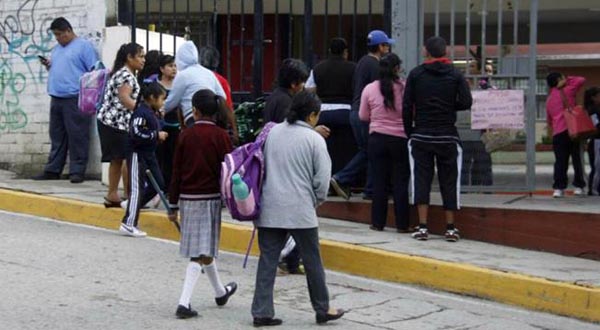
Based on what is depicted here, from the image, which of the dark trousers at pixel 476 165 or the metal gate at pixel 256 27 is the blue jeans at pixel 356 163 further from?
the metal gate at pixel 256 27

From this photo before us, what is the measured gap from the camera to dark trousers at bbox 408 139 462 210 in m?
9.62

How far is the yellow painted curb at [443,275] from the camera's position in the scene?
7879 mm

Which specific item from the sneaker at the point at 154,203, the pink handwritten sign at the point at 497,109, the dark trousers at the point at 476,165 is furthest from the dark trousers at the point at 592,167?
the sneaker at the point at 154,203

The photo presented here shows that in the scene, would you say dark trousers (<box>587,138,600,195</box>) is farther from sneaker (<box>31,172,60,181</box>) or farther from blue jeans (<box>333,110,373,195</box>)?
sneaker (<box>31,172,60,181</box>)

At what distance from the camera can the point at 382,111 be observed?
10055 mm

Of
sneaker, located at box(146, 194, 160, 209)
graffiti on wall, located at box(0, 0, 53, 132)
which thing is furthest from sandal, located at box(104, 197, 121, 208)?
graffiti on wall, located at box(0, 0, 53, 132)

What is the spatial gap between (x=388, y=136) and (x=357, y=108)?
97 cm

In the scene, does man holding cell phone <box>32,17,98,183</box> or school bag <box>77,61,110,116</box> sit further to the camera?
man holding cell phone <box>32,17,98,183</box>

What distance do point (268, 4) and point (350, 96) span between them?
5.66m

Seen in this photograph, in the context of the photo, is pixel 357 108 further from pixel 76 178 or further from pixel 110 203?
pixel 76 178

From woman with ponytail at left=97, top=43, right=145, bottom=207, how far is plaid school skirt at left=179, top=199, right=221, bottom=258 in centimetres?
347

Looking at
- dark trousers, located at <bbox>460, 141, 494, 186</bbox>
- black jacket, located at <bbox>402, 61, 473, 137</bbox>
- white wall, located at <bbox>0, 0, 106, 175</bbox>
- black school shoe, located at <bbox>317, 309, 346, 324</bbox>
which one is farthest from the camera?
white wall, located at <bbox>0, 0, 106, 175</bbox>

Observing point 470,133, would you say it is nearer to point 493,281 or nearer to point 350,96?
point 350,96

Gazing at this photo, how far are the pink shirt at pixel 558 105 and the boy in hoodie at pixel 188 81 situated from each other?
431 cm
